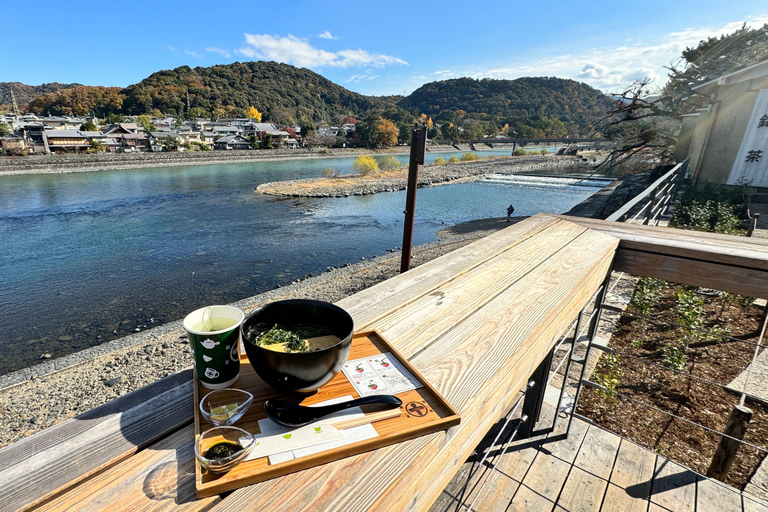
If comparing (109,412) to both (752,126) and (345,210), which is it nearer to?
(752,126)

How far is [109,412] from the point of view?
68cm

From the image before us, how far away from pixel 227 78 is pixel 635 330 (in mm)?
93957

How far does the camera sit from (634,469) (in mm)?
1706

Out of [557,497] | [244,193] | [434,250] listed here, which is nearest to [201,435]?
[557,497]

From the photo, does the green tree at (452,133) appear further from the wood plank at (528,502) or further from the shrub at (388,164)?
the wood plank at (528,502)

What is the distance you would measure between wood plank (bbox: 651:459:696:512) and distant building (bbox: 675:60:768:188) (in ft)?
29.3

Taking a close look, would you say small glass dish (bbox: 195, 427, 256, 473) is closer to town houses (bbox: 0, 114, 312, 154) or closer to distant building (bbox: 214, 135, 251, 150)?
town houses (bbox: 0, 114, 312, 154)

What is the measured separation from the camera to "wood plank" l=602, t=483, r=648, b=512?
5.01ft

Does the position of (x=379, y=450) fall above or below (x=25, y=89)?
below

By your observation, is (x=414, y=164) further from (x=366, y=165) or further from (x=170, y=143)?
(x=170, y=143)

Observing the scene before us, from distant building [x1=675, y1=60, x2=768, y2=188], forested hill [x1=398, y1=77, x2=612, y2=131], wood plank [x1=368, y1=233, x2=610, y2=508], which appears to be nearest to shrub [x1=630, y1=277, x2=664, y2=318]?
wood plank [x1=368, y1=233, x2=610, y2=508]

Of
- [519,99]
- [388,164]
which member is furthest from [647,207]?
[519,99]

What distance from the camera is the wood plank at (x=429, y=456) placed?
0.51 m

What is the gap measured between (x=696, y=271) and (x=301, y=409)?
73.0 inches
